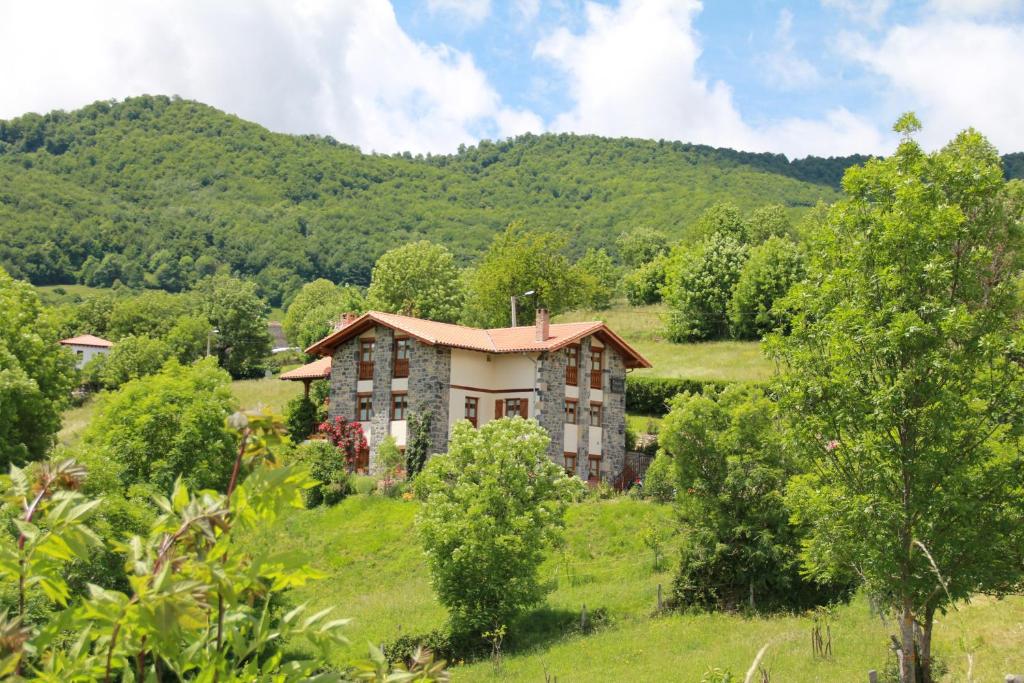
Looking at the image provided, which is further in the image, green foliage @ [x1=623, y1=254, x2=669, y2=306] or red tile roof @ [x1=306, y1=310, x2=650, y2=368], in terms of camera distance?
green foliage @ [x1=623, y1=254, x2=669, y2=306]

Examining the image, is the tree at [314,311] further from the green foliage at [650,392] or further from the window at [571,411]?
the window at [571,411]

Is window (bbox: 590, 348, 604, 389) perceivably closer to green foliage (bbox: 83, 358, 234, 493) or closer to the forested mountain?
green foliage (bbox: 83, 358, 234, 493)

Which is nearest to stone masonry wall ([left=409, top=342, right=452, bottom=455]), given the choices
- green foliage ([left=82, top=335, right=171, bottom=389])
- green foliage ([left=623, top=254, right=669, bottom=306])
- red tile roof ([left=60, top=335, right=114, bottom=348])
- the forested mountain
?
green foliage ([left=82, top=335, right=171, bottom=389])

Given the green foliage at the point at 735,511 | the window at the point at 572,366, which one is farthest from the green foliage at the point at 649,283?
the green foliage at the point at 735,511

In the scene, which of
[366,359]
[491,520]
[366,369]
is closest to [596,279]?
[366,359]

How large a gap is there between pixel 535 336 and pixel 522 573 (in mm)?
17552

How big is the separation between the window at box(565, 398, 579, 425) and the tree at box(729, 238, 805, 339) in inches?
1012

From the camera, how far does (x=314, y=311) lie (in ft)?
349

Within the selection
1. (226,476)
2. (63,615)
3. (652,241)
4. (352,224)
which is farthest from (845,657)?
(352,224)

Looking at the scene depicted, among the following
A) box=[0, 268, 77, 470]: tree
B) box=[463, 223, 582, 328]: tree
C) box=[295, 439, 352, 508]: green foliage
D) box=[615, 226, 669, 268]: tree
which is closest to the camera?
box=[0, 268, 77, 470]: tree

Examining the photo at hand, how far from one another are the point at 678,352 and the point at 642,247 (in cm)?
5596

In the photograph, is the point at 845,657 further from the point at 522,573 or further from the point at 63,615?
the point at 63,615

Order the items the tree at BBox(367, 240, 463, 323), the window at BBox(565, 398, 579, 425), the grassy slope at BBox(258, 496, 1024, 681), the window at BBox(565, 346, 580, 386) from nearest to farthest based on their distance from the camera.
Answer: the grassy slope at BBox(258, 496, 1024, 681)
the window at BBox(565, 398, 579, 425)
the window at BBox(565, 346, 580, 386)
the tree at BBox(367, 240, 463, 323)

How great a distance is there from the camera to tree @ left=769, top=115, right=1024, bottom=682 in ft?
57.8
